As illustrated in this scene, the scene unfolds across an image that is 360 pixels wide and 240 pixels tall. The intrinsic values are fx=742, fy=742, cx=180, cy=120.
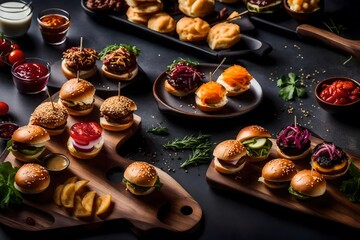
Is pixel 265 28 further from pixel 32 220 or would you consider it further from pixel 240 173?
pixel 32 220

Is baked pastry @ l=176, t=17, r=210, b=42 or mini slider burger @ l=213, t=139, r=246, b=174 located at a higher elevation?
mini slider burger @ l=213, t=139, r=246, b=174

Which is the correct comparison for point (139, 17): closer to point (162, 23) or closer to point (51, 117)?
point (162, 23)

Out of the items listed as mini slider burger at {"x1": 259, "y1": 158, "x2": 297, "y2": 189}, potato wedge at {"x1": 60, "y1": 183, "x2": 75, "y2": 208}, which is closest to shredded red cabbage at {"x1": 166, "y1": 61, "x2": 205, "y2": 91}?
mini slider burger at {"x1": 259, "y1": 158, "x2": 297, "y2": 189}

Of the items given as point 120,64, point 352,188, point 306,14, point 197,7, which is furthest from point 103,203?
point 306,14

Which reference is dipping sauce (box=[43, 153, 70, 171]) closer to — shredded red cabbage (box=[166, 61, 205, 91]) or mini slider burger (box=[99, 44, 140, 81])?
mini slider burger (box=[99, 44, 140, 81])

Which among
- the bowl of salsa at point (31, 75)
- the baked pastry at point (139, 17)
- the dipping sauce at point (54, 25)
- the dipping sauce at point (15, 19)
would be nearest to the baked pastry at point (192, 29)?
the baked pastry at point (139, 17)

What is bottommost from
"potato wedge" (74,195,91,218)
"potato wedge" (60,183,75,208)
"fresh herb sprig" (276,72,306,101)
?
"potato wedge" (74,195,91,218)

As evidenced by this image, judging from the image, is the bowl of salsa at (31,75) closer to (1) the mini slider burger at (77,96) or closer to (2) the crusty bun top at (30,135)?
(1) the mini slider burger at (77,96)
